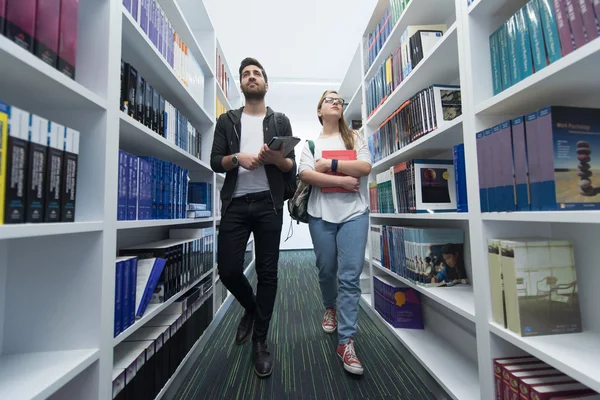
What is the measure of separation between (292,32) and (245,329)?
3371 millimetres

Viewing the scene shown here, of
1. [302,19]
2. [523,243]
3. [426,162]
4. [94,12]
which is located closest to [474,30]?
[426,162]

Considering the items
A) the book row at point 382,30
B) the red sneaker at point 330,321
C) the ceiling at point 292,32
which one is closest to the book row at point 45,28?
the book row at point 382,30

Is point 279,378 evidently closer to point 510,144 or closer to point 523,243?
point 523,243

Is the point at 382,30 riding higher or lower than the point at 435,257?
higher

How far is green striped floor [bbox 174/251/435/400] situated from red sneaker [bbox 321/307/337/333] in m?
0.04

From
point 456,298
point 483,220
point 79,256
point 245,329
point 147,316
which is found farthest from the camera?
point 245,329

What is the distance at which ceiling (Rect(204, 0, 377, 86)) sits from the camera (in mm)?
2848

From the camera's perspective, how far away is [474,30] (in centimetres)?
93

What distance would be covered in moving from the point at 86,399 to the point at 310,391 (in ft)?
2.63

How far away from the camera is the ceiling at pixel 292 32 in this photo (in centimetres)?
285

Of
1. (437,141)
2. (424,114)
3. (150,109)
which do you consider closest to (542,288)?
(437,141)

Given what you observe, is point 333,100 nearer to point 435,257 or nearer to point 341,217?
point 341,217

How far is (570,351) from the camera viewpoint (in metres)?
0.66

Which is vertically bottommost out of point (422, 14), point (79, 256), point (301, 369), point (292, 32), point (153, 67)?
point (301, 369)
